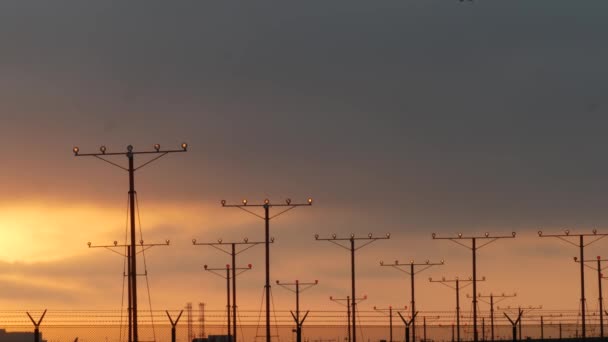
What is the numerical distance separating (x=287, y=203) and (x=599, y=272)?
2180 inches

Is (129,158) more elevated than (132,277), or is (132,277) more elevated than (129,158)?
(129,158)

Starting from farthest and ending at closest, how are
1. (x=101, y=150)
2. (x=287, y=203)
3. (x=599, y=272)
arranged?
(x=599, y=272) < (x=287, y=203) < (x=101, y=150)

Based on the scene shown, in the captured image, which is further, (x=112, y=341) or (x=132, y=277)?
(x=112, y=341)

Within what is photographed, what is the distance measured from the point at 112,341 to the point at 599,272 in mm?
50328

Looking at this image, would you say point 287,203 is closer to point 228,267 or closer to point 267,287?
point 267,287

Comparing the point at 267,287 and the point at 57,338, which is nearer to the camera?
the point at 267,287

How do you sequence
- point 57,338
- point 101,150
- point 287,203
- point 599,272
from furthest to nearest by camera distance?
point 599,272 → point 57,338 → point 287,203 → point 101,150

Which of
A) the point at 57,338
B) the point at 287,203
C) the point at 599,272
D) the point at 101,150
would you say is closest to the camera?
the point at 101,150

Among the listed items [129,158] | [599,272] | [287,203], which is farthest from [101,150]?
A: [599,272]

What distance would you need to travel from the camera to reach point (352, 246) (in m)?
181

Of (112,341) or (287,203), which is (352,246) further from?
(287,203)

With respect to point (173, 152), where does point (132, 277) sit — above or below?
below

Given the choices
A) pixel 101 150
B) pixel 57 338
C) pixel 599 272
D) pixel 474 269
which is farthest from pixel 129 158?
pixel 599 272

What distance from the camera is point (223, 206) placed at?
14688 cm
